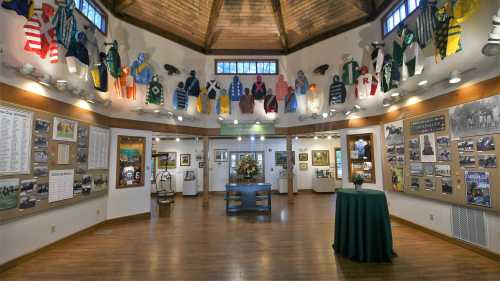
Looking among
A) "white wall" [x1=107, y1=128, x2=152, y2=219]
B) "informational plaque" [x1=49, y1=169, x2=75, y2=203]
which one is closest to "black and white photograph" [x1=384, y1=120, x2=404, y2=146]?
"white wall" [x1=107, y1=128, x2=152, y2=219]

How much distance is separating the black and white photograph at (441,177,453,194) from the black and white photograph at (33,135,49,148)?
742 cm

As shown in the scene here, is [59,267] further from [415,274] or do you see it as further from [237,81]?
[237,81]

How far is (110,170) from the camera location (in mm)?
6180

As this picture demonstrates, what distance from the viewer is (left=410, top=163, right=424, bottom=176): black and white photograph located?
5000mm

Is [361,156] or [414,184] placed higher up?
[361,156]

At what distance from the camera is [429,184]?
4.82 meters

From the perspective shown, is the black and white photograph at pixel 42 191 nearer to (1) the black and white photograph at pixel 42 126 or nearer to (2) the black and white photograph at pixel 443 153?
(1) the black and white photograph at pixel 42 126

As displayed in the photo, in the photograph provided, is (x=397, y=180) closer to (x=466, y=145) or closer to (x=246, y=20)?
(x=466, y=145)

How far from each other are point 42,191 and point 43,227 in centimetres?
66

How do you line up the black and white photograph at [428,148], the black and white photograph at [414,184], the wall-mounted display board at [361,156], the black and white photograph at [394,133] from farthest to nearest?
the wall-mounted display board at [361,156]
the black and white photograph at [394,133]
the black and white photograph at [414,184]
the black and white photograph at [428,148]

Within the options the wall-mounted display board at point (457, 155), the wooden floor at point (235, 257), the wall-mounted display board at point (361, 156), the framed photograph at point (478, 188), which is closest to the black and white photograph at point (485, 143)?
the wall-mounted display board at point (457, 155)

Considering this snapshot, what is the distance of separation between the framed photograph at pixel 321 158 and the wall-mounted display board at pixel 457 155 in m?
6.16

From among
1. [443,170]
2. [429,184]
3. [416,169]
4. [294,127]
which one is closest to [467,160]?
[443,170]

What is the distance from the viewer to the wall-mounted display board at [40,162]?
346 centimetres
